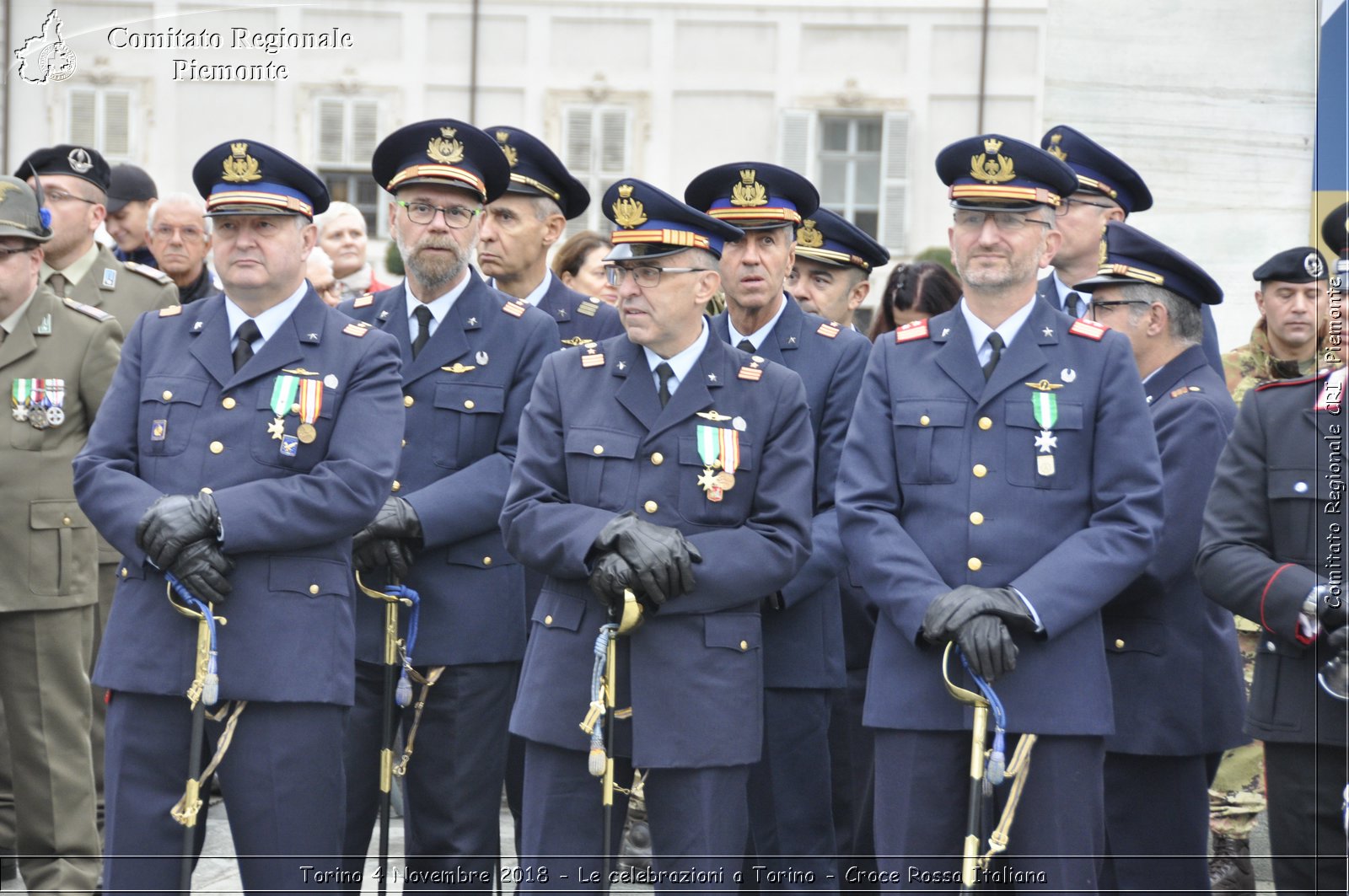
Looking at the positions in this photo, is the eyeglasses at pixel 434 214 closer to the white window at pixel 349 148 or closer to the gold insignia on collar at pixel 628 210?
the gold insignia on collar at pixel 628 210

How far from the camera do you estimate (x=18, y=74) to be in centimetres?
1992

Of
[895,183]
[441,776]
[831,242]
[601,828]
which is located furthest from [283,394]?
[895,183]

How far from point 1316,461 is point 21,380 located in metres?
4.38

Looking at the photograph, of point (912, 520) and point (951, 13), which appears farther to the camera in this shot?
point (951, 13)

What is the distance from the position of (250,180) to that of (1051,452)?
2.44 m

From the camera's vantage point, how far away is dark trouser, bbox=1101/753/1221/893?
509 cm

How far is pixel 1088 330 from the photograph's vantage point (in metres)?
4.66

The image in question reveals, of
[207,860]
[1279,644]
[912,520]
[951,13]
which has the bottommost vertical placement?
[207,860]

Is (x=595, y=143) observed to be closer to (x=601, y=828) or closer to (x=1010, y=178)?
(x=1010, y=178)

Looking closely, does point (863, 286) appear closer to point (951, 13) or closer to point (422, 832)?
point (422, 832)

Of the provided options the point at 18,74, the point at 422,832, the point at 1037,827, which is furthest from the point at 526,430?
the point at 18,74

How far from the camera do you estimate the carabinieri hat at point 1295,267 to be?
5910 mm

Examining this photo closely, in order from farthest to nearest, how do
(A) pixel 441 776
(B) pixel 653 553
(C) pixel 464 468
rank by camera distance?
(C) pixel 464 468 < (A) pixel 441 776 < (B) pixel 653 553

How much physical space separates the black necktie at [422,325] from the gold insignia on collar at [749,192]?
3.72 ft
